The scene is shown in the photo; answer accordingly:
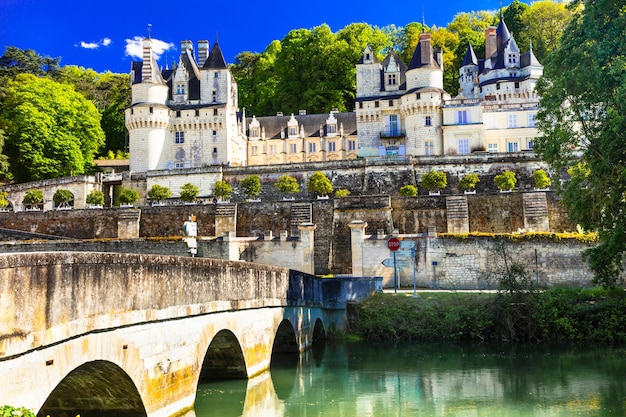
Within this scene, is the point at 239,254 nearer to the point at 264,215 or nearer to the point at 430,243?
the point at 264,215

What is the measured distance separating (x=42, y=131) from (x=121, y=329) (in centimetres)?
5108

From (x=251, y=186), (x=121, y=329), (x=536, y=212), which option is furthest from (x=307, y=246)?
(x=121, y=329)

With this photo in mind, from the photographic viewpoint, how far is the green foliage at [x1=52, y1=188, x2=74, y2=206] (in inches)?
1916

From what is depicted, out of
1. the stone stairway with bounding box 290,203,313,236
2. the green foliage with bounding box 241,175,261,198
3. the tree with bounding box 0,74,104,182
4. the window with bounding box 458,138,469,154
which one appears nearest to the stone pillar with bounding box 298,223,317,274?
the stone stairway with bounding box 290,203,313,236

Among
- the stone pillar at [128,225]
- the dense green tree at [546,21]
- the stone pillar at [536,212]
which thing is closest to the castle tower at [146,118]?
the stone pillar at [128,225]

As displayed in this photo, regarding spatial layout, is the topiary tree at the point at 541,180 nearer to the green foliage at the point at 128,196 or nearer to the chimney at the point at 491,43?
the chimney at the point at 491,43

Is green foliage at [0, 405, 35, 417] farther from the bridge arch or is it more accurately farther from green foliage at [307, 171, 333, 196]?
green foliage at [307, 171, 333, 196]

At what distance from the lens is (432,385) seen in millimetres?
17500

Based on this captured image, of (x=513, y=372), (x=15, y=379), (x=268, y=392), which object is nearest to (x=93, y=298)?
(x=15, y=379)

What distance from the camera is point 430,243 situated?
31.9 meters

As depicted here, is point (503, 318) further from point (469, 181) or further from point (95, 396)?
point (469, 181)

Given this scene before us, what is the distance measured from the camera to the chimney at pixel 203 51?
195ft

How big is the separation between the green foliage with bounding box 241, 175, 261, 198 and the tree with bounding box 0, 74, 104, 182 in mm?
18215

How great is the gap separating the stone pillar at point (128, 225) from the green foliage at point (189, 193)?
5.83 m
